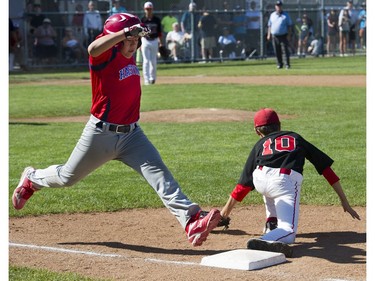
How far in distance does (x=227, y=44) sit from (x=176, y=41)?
8.73ft

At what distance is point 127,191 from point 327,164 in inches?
132

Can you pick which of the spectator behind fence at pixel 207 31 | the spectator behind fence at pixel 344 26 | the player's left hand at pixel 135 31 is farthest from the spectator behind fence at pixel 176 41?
the player's left hand at pixel 135 31

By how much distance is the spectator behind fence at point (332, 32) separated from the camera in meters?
40.7

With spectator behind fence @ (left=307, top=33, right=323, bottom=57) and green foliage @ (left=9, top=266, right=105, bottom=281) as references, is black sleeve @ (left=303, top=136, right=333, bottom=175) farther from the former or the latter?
spectator behind fence @ (left=307, top=33, right=323, bottom=57)

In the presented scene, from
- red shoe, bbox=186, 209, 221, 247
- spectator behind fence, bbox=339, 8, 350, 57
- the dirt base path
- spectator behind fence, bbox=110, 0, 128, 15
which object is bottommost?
the dirt base path

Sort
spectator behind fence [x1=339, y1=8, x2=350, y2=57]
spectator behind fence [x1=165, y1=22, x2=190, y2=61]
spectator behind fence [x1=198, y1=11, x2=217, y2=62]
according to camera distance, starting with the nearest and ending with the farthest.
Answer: spectator behind fence [x1=165, y1=22, x2=190, y2=61] < spectator behind fence [x1=198, y1=11, x2=217, y2=62] < spectator behind fence [x1=339, y1=8, x2=350, y2=57]

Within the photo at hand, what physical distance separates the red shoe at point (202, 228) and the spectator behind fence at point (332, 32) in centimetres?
3433

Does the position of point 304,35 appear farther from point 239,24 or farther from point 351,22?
point 239,24

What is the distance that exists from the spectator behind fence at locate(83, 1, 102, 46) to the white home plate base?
2873cm

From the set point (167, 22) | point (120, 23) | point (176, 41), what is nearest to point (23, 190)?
point (120, 23)

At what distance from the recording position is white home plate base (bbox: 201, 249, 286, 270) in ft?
22.2

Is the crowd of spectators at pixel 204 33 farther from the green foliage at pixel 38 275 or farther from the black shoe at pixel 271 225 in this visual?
the green foliage at pixel 38 275

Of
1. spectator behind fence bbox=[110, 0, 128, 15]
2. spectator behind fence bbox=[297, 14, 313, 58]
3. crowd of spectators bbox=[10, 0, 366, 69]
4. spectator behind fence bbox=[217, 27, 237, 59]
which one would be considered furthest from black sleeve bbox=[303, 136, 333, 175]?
spectator behind fence bbox=[297, 14, 313, 58]

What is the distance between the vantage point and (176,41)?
121 feet
